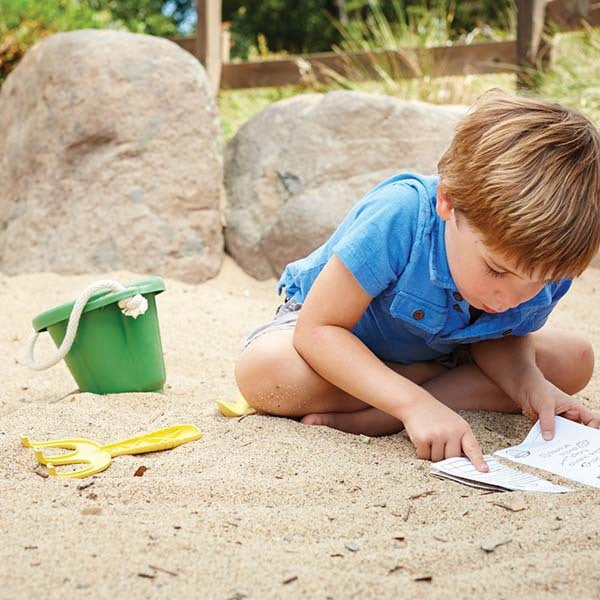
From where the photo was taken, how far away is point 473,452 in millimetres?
1830

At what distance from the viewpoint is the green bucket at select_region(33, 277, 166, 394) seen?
2.36 m

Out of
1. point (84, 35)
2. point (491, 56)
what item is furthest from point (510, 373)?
point (491, 56)

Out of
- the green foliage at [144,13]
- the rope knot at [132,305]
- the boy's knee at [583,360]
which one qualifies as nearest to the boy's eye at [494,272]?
the boy's knee at [583,360]

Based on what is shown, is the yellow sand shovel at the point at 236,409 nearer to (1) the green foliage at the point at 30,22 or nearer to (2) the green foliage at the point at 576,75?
(2) the green foliage at the point at 576,75

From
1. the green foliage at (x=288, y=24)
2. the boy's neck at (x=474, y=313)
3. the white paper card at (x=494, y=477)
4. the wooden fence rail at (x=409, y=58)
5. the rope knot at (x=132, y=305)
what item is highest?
the wooden fence rail at (x=409, y=58)

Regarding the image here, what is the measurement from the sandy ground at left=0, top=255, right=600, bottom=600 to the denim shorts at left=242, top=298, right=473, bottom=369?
0.63 ft

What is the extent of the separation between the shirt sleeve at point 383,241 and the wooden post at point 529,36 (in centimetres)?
385

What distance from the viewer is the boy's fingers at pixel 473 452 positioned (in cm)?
180

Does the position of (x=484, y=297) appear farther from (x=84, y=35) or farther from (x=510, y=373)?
(x=84, y=35)

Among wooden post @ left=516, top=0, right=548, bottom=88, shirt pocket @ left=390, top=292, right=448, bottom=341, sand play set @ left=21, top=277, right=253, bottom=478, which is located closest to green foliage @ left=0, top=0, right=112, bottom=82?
wooden post @ left=516, top=0, right=548, bottom=88

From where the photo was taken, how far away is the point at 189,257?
4434mm

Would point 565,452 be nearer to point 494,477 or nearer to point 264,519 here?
point 494,477

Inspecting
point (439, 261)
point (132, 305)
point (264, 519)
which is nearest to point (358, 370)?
point (439, 261)

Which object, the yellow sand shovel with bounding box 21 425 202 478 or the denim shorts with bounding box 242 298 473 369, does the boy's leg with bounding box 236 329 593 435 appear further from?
the yellow sand shovel with bounding box 21 425 202 478
